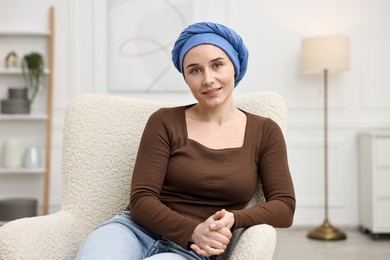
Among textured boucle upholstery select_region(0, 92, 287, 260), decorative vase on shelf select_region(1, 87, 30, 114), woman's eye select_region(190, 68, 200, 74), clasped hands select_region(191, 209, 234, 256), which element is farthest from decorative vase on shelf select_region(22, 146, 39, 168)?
clasped hands select_region(191, 209, 234, 256)

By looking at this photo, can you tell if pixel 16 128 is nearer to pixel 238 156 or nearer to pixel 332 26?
pixel 332 26

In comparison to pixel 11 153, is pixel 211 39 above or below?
above

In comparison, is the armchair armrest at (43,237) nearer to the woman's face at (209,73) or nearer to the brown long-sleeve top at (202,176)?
the brown long-sleeve top at (202,176)

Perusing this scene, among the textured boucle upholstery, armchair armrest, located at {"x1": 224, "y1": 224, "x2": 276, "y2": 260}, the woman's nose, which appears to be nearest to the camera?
armchair armrest, located at {"x1": 224, "y1": 224, "x2": 276, "y2": 260}

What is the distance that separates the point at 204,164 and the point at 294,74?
2.98 meters

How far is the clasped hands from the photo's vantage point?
156 cm

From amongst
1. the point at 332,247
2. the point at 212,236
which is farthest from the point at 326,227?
the point at 212,236

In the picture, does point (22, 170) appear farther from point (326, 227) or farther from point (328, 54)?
point (328, 54)

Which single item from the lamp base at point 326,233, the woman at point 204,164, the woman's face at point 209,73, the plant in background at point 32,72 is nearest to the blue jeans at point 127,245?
the woman at point 204,164

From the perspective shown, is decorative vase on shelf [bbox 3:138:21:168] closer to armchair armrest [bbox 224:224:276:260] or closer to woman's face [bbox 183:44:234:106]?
woman's face [bbox 183:44:234:106]

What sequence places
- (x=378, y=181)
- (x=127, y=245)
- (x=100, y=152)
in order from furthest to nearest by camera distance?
(x=378, y=181) < (x=100, y=152) < (x=127, y=245)

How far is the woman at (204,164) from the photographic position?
1.70 m

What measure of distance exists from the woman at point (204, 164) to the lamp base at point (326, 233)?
2547 mm

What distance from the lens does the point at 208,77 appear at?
5.83ft
